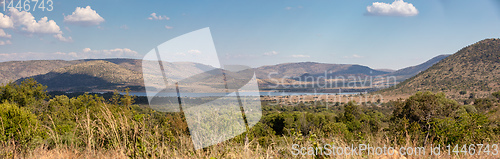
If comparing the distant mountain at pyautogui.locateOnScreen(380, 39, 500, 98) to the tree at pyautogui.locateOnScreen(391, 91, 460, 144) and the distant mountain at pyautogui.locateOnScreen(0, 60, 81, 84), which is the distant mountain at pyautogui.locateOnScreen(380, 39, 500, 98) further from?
the distant mountain at pyautogui.locateOnScreen(0, 60, 81, 84)

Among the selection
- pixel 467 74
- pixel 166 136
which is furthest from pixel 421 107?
pixel 467 74

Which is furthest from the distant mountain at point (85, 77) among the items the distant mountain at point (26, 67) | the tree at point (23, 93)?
the tree at point (23, 93)

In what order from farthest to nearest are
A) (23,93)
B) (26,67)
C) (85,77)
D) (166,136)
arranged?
1. (26,67)
2. (85,77)
3. (23,93)
4. (166,136)

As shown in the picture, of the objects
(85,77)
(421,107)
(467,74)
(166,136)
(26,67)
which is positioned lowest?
(421,107)

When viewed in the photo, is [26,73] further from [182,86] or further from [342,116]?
[182,86]

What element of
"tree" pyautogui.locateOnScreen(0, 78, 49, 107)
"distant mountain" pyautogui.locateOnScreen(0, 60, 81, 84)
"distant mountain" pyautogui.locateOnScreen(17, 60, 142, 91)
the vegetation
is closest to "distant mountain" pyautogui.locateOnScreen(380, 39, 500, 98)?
the vegetation

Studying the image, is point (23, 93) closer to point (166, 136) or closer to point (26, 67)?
point (166, 136)

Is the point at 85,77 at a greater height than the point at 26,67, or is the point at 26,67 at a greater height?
the point at 26,67

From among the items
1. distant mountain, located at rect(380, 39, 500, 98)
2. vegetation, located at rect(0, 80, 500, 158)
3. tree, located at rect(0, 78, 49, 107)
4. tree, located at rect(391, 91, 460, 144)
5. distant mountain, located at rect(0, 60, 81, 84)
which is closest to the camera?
vegetation, located at rect(0, 80, 500, 158)

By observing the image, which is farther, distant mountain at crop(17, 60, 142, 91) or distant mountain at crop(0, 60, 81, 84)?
distant mountain at crop(0, 60, 81, 84)

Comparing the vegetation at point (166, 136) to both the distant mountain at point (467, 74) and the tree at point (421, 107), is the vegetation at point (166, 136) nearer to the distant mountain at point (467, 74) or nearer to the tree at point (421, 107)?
the tree at point (421, 107)
